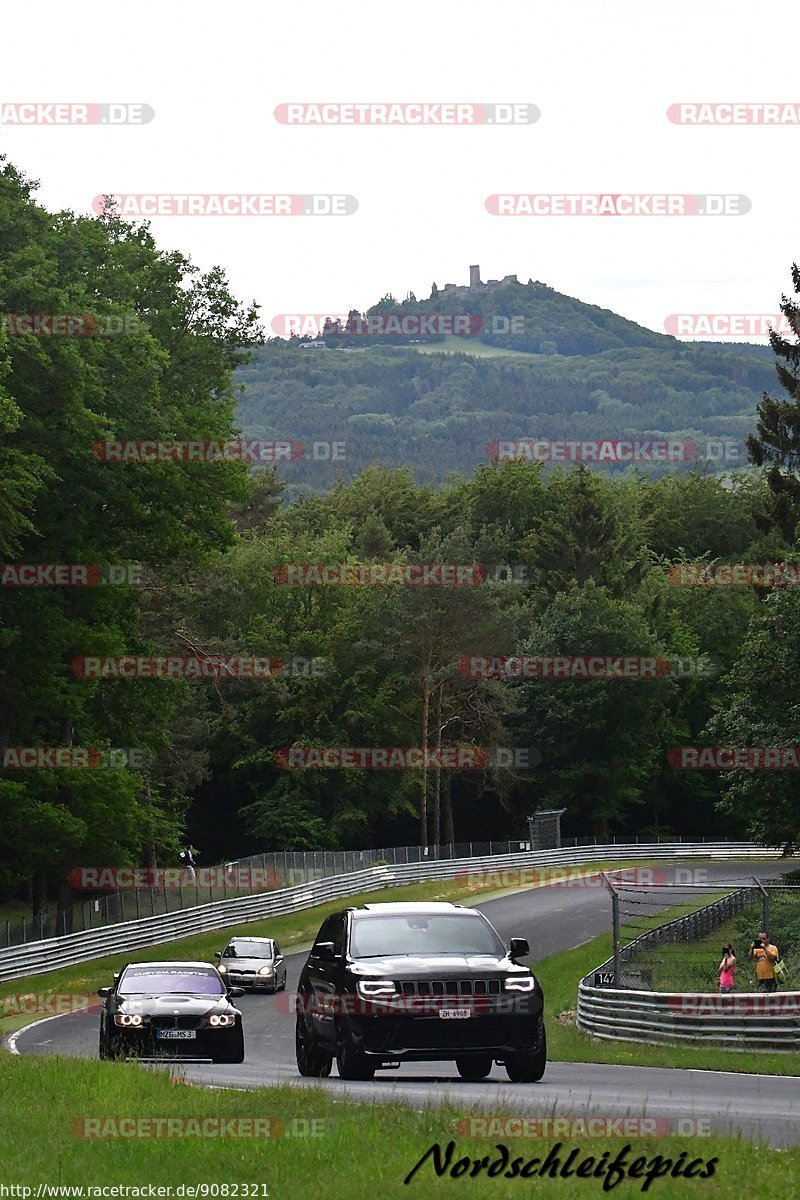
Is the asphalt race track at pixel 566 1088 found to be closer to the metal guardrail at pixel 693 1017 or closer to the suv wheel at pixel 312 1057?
the suv wheel at pixel 312 1057

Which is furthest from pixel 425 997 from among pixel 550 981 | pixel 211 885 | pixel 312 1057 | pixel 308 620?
pixel 308 620

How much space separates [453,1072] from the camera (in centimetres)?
1956

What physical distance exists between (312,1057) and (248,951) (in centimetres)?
2449

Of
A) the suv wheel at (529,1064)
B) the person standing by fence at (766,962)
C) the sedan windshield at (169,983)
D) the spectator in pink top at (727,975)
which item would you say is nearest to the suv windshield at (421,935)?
the suv wheel at (529,1064)

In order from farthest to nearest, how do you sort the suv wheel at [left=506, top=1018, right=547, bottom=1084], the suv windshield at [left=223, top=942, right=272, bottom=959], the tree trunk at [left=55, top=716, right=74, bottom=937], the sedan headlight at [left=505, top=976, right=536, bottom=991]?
the tree trunk at [left=55, top=716, right=74, bottom=937]
the suv windshield at [left=223, top=942, right=272, bottom=959]
the suv wheel at [left=506, top=1018, right=547, bottom=1084]
the sedan headlight at [left=505, top=976, right=536, bottom=991]

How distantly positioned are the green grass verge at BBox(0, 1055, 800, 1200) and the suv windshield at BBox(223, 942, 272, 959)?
27748mm

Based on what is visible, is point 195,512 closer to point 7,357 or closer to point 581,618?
point 7,357

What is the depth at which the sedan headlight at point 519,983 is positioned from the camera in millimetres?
15719

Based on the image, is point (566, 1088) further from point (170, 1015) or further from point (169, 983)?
point (169, 983)

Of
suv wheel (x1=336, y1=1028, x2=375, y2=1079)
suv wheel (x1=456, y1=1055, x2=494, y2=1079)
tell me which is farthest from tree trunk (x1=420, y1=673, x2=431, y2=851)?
suv wheel (x1=336, y1=1028, x2=375, y2=1079)

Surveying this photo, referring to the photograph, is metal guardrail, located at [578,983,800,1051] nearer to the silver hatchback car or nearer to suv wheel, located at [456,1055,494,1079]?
suv wheel, located at [456,1055,494,1079]

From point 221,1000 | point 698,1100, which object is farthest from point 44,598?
point 698,1100

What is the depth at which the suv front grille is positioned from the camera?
615 inches

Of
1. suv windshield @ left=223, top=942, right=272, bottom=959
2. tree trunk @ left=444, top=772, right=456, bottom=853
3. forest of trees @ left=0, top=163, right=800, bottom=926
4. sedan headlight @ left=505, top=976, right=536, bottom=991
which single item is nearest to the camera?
sedan headlight @ left=505, top=976, right=536, bottom=991
